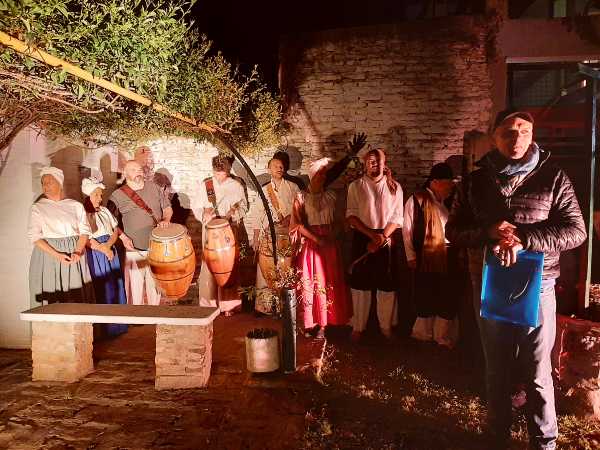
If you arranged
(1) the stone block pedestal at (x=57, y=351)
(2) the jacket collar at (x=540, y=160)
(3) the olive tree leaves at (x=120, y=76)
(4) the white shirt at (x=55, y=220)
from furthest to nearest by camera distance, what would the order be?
(4) the white shirt at (x=55, y=220)
(1) the stone block pedestal at (x=57, y=351)
(3) the olive tree leaves at (x=120, y=76)
(2) the jacket collar at (x=540, y=160)

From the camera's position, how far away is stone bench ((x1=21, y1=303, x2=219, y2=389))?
4504mm

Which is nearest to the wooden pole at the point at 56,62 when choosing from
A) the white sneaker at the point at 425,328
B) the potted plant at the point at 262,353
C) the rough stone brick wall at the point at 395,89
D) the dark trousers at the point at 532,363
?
the potted plant at the point at 262,353

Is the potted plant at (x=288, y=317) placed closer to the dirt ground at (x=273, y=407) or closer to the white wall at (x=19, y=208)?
the dirt ground at (x=273, y=407)

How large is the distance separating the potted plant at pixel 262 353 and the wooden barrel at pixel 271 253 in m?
1.37

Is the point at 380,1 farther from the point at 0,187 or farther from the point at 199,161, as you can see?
the point at 0,187

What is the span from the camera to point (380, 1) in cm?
959

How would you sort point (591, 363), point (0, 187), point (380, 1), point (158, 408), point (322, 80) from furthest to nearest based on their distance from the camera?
point (380, 1), point (322, 80), point (0, 187), point (158, 408), point (591, 363)

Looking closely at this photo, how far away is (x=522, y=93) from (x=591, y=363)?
15.9 feet

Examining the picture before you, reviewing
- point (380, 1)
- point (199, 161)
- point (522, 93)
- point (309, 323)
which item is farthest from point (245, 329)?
point (380, 1)

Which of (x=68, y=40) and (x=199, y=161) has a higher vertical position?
(x=68, y=40)

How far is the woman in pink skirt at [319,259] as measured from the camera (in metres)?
5.91

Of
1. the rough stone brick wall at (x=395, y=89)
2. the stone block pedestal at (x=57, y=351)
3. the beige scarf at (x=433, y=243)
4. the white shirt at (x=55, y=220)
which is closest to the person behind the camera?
the stone block pedestal at (x=57, y=351)

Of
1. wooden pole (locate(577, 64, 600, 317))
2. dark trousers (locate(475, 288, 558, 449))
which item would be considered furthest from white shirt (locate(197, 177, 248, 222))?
wooden pole (locate(577, 64, 600, 317))

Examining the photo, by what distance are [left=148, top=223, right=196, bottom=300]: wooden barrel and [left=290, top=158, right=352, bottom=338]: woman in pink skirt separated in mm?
1509
